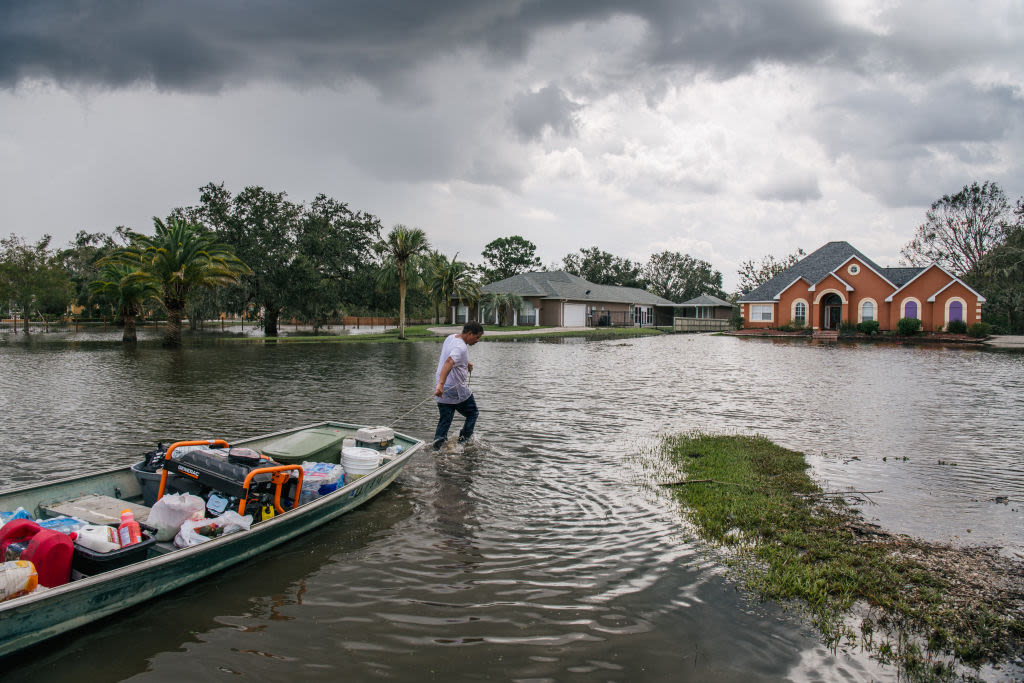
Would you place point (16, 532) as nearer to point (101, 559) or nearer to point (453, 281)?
point (101, 559)

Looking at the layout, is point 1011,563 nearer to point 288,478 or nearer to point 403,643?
point 403,643

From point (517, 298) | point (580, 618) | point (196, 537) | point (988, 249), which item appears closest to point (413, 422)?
point (196, 537)

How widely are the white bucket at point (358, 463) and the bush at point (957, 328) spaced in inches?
1985

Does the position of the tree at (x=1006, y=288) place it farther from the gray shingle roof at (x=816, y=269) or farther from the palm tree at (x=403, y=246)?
the palm tree at (x=403, y=246)

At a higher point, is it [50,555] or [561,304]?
[561,304]

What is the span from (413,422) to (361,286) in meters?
41.8

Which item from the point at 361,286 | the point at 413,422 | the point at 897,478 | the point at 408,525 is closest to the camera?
the point at 408,525

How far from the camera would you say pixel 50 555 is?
171 inches

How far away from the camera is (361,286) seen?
5206cm

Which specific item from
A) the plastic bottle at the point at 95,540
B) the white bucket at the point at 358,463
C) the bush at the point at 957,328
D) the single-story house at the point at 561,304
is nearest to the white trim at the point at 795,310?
the bush at the point at 957,328

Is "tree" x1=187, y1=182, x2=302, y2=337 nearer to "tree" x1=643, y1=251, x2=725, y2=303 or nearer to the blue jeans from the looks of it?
the blue jeans

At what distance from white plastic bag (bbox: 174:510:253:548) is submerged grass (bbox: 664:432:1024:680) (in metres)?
4.79

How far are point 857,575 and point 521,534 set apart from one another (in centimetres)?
326

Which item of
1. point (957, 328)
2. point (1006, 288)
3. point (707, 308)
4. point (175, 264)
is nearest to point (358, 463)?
point (175, 264)
